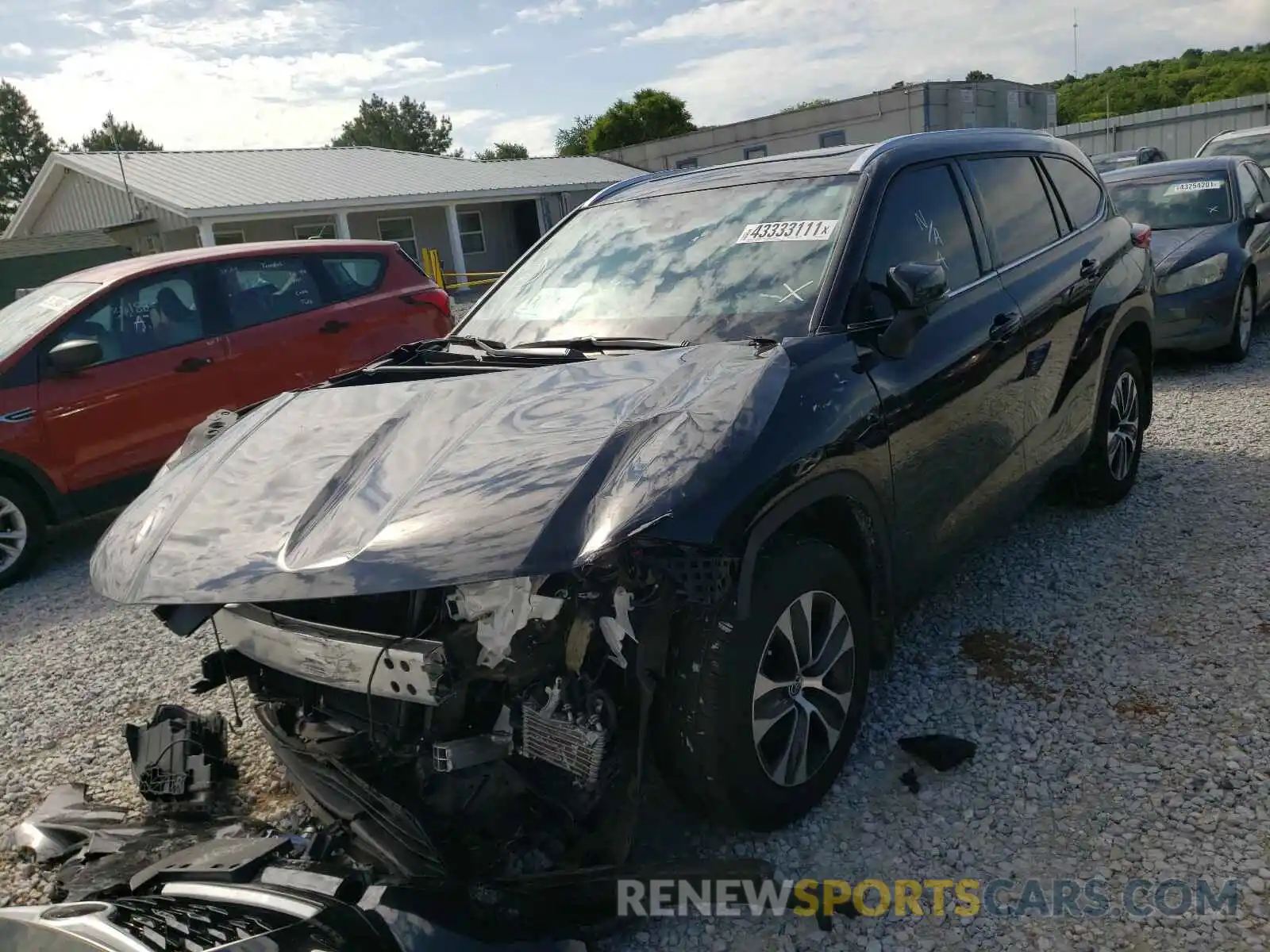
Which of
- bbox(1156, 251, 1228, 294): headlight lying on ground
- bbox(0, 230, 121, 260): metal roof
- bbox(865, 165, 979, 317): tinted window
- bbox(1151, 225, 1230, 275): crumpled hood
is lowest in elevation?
bbox(1156, 251, 1228, 294): headlight lying on ground

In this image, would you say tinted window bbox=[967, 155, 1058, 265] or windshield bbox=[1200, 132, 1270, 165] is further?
windshield bbox=[1200, 132, 1270, 165]

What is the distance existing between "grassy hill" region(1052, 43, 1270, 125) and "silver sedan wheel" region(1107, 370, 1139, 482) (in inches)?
1440

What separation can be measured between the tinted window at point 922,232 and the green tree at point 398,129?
262 feet

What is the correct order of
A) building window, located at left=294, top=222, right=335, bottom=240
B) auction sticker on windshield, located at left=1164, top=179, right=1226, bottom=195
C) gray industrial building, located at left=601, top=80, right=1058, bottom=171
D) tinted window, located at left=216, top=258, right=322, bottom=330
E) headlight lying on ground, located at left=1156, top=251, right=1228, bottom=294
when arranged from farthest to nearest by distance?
1. gray industrial building, located at left=601, top=80, right=1058, bottom=171
2. building window, located at left=294, top=222, right=335, bottom=240
3. auction sticker on windshield, located at left=1164, top=179, right=1226, bottom=195
4. headlight lying on ground, located at left=1156, top=251, right=1228, bottom=294
5. tinted window, located at left=216, top=258, right=322, bottom=330

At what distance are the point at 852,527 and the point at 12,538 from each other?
563 cm

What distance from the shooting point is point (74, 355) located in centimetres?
601

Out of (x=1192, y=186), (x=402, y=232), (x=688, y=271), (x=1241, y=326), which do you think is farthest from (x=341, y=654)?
(x=402, y=232)

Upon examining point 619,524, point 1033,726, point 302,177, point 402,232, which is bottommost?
point 1033,726

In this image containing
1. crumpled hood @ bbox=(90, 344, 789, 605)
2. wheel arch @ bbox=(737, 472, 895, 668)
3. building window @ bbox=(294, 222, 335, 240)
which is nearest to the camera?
crumpled hood @ bbox=(90, 344, 789, 605)

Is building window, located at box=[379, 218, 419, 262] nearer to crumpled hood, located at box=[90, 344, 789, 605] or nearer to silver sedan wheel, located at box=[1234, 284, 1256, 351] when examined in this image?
silver sedan wheel, located at box=[1234, 284, 1256, 351]

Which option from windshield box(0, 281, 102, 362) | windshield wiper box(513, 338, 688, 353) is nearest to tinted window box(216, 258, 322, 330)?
windshield box(0, 281, 102, 362)

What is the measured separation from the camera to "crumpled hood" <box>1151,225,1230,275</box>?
305 inches

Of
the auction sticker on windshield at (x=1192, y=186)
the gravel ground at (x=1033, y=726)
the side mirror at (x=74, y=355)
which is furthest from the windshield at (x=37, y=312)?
the auction sticker on windshield at (x=1192, y=186)

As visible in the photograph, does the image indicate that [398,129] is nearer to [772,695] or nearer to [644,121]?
[644,121]
